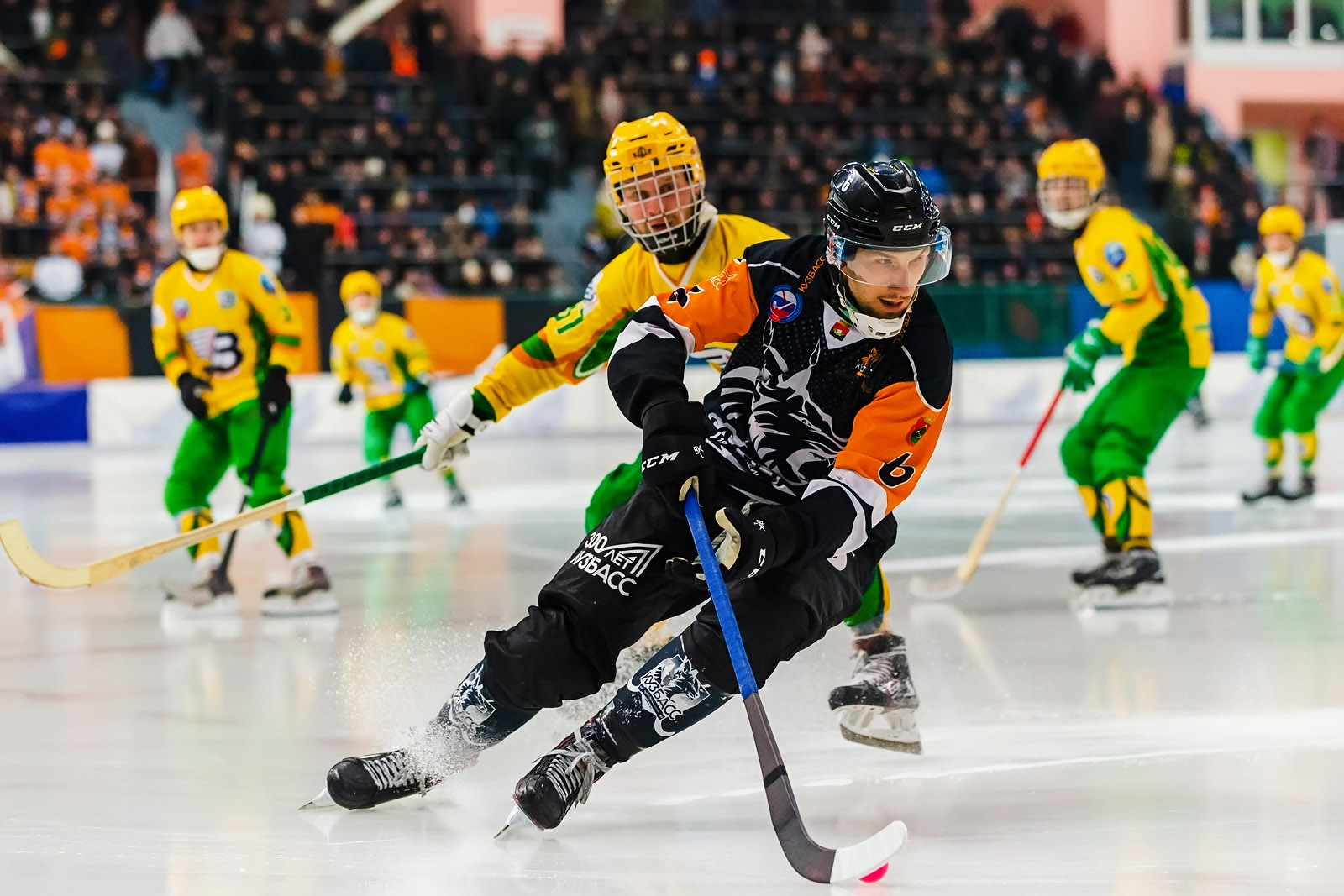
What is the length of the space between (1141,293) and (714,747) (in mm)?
2999

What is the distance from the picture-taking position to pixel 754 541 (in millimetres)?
3107

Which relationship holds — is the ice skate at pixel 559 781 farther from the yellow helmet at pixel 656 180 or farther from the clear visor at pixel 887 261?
the yellow helmet at pixel 656 180

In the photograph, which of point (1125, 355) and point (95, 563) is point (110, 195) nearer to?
point (1125, 355)

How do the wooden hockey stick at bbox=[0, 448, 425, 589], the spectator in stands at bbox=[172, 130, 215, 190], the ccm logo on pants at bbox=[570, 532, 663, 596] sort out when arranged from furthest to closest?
1. the spectator in stands at bbox=[172, 130, 215, 190]
2. the wooden hockey stick at bbox=[0, 448, 425, 589]
3. the ccm logo on pants at bbox=[570, 532, 663, 596]

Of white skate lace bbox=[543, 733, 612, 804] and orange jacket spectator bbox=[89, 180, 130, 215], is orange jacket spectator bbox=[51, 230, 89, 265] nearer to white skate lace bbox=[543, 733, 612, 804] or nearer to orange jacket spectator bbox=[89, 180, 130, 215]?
orange jacket spectator bbox=[89, 180, 130, 215]

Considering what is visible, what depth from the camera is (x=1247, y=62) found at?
23.7 metres

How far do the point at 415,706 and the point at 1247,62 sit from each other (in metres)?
22.1

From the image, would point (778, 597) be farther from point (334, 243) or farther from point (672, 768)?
point (334, 243)

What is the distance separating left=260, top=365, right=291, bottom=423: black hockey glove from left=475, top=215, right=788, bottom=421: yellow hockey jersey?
91.4 inches

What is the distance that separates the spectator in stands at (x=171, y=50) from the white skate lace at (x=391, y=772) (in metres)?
15.5

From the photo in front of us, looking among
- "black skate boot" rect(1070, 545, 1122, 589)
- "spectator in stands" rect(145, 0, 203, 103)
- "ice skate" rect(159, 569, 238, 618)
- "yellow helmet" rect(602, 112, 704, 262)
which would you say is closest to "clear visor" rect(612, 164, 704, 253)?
"yellow helmet" rect(602, 112, 704, 262)

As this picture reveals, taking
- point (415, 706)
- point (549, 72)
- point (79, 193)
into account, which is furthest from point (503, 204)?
point (415, 706)

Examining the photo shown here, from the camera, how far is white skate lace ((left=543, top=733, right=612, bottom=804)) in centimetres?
325

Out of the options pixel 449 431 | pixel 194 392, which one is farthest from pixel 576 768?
pixel 194 392
